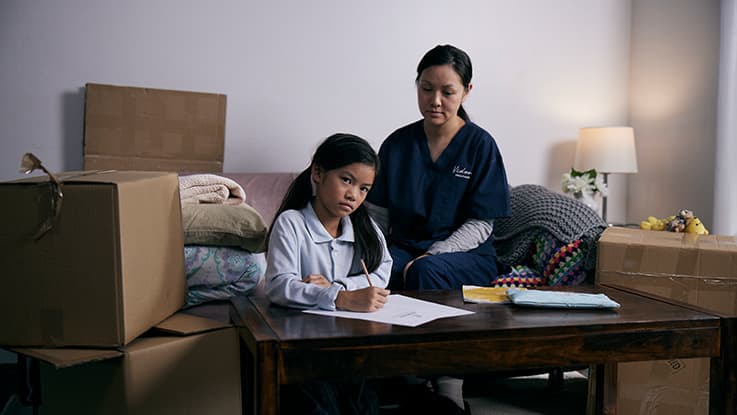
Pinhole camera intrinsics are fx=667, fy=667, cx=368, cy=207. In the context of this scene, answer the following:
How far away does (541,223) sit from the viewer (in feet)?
7.38

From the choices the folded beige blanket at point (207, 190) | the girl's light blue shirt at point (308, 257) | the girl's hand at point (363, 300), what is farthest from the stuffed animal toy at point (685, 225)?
the folded beige blanket at point (207, 190)

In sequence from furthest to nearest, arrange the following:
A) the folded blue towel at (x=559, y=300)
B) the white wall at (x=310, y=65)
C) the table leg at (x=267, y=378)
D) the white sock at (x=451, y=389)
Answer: the white wall at (x=310, y=65), the white sock at (x=451, y=389), the folded blue towel at (x=559, y=300), the table leg at (x=267, y=378)

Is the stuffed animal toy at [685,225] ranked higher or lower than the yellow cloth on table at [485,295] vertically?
higher

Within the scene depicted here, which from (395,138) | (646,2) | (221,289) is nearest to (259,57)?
(395,138)

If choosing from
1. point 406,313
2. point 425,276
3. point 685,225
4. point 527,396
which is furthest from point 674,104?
point 406,313

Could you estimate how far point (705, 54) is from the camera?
3.07m

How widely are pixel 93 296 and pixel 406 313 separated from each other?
62cm

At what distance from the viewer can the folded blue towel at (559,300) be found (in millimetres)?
1324

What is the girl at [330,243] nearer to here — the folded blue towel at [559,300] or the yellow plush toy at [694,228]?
the folded blue towel at [559,300]

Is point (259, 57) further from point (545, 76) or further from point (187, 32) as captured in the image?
point (545, 76)

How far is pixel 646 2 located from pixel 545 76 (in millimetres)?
664

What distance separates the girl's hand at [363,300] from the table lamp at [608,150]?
208 cm

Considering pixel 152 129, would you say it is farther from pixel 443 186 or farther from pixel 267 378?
pixel 267 378

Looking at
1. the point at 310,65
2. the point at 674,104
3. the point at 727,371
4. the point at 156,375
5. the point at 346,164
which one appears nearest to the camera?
the point at 727,371
